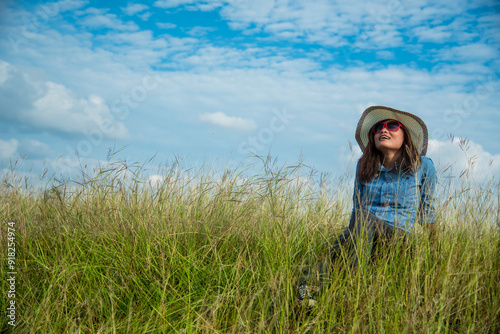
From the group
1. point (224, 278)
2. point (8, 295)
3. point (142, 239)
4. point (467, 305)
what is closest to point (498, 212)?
point (467, 305)

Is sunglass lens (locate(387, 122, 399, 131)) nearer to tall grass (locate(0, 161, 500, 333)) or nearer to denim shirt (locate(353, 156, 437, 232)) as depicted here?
denim shirt (locate(353, 156, 437, 232))

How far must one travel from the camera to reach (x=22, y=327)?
2.73 metres

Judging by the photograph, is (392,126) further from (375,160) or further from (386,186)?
→ (386,186)

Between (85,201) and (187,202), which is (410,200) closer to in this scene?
(187,202)

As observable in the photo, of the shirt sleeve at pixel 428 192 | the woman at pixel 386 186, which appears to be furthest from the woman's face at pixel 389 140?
the shirt sleeve at pixel 428 192

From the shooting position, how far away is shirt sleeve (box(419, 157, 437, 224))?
124 inches

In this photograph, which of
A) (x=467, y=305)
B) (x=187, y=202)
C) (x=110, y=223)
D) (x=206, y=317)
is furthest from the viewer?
(x=187, y=202)

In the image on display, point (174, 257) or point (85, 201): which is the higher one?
point (85, 201)

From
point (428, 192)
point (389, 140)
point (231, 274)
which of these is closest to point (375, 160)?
point (389, 140)

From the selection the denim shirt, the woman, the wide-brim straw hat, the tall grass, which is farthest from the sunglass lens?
the tall grass

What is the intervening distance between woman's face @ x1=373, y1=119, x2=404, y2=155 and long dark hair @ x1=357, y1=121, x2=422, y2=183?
6 cm

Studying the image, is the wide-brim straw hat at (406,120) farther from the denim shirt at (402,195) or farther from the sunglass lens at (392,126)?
the denim shirt at (402,195)

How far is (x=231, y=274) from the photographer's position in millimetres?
2672

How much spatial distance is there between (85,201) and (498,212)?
3627 mm
